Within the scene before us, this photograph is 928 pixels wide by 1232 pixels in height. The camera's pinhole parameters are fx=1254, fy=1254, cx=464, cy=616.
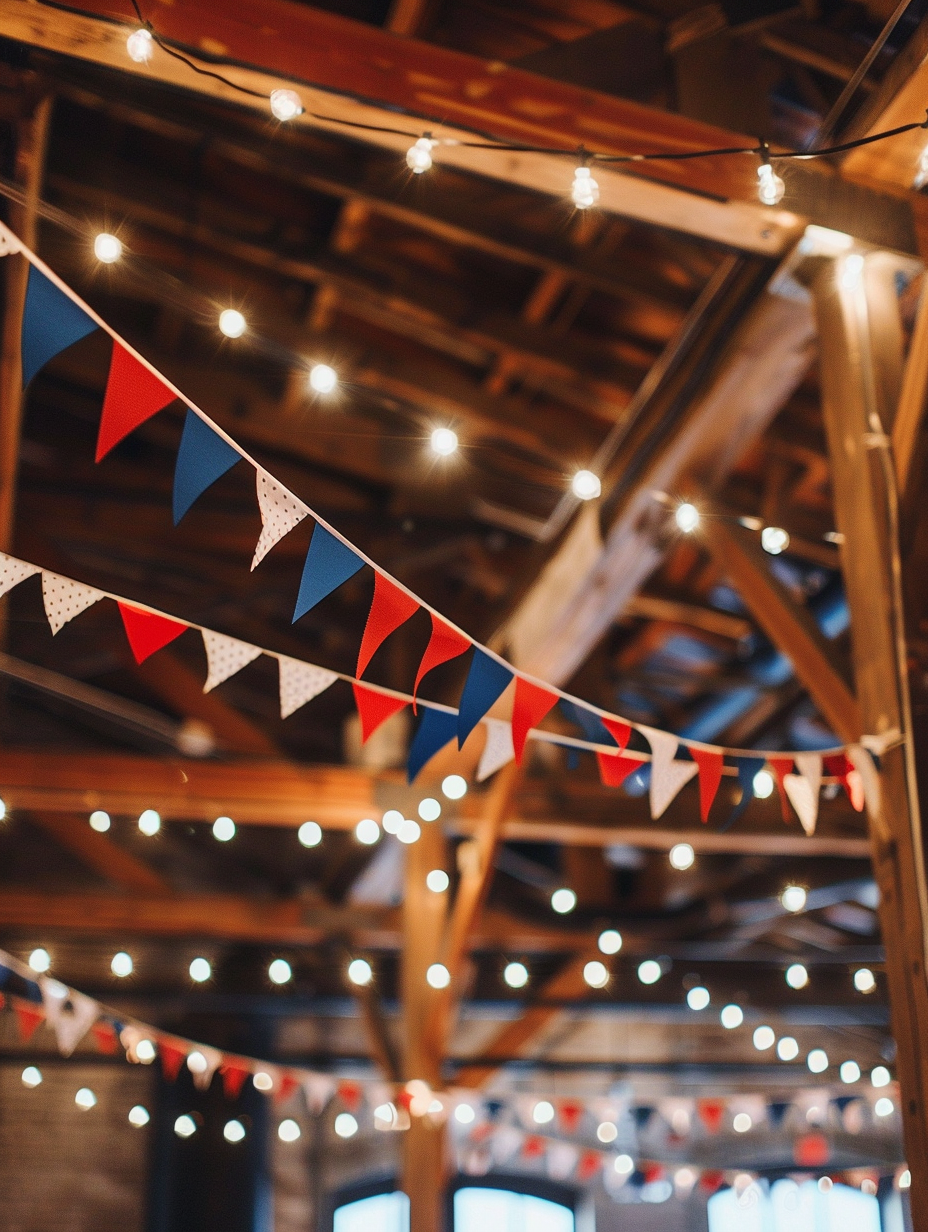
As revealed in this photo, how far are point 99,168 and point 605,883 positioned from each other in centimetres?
462

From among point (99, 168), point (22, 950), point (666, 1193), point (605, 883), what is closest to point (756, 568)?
point (99, 168)

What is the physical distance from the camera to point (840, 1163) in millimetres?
→ 8656

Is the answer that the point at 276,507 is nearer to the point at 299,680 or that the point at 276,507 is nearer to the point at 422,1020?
the point at 299,680

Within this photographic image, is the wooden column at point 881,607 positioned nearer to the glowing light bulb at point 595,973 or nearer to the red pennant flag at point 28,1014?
the glowing light bulb at point 595,973

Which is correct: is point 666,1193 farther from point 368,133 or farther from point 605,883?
point 368,133

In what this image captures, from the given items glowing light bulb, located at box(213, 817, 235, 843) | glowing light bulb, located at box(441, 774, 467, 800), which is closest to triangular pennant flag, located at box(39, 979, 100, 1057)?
glowing light bulb, located at box(213, 817, 235, 843)

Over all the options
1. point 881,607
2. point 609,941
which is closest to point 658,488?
point 881,607

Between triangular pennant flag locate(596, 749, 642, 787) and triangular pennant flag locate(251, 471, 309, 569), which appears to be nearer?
triangular pennant flag locate(251, 471, 309, 569)

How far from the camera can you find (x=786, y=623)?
3.28 m

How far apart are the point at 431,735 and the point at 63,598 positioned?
0.92 m

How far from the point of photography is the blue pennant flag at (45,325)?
6.76 feet

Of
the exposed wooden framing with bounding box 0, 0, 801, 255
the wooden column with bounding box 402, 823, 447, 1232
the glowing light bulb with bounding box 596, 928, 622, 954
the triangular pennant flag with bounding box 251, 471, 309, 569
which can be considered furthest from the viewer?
the glowing light bulb with bounding box 596, 928, 622, 954

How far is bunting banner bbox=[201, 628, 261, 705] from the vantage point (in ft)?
9.98

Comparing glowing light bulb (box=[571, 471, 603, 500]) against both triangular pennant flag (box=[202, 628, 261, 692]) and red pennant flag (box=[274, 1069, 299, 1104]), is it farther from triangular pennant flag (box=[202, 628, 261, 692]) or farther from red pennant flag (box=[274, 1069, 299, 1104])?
red pennant flag (box=[274, 1069, 299, 1104])
